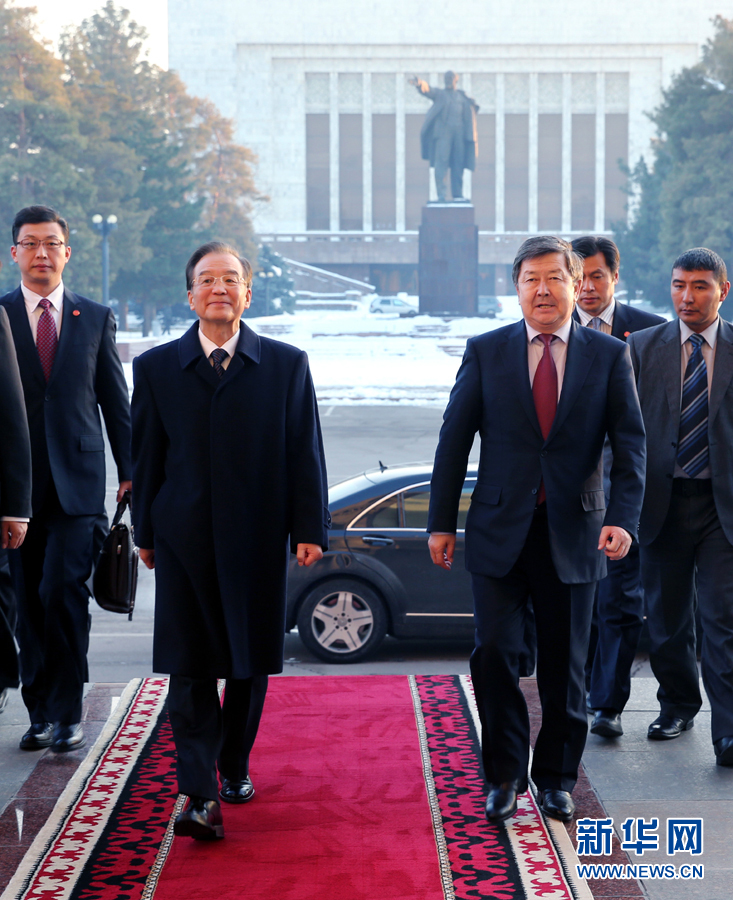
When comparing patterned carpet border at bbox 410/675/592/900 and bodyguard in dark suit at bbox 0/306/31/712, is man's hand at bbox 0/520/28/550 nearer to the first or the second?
bodyguard in dark suit at bbox 0/306/31/712

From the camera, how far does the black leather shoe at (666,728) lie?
197 inches

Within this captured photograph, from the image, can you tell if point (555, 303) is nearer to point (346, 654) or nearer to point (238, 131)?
point (346, 654)

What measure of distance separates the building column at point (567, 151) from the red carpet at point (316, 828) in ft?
248

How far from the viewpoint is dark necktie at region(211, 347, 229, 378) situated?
3977 millimetres

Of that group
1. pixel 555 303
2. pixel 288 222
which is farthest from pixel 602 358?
pixel 288 222

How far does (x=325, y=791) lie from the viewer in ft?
14.3

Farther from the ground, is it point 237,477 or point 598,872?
point 237,477

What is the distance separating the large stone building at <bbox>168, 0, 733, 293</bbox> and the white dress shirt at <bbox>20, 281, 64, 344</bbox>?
2852 inches

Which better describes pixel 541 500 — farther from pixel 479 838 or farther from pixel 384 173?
pixel 384 173

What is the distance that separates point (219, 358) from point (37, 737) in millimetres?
1990

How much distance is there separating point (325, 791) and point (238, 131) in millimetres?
76589

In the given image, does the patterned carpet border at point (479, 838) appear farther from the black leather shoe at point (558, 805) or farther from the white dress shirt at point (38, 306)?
the white dress shirt at point (38, 306)

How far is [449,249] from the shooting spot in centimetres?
4094

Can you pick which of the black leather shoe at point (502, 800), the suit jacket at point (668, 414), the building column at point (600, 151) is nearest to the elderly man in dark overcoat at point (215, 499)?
the black leather shoe at point (502, 800)
